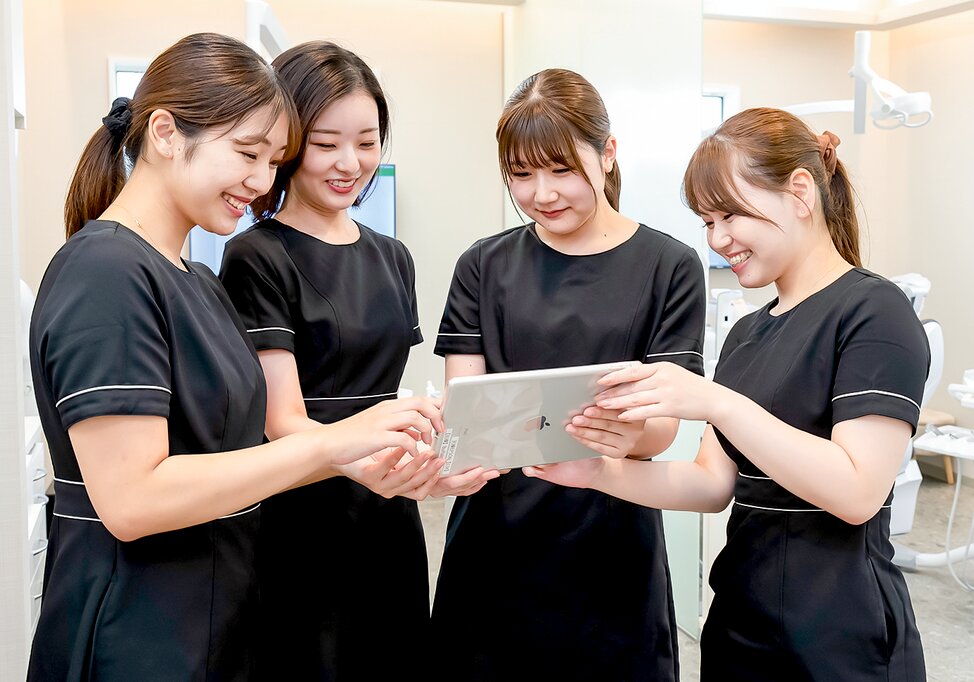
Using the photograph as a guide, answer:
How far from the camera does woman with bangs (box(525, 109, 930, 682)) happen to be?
122cm

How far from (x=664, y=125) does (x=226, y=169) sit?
2204 millimetres

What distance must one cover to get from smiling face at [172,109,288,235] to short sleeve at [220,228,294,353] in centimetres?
22

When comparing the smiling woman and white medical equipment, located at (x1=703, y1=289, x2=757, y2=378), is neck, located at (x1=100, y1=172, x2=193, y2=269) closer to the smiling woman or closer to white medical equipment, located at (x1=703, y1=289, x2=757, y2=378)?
the smiling woman

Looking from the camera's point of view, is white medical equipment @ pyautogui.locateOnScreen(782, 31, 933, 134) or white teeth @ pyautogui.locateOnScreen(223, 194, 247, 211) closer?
white teeth @ pyautogui.locateOnScreen(223, 194, 247, 211)

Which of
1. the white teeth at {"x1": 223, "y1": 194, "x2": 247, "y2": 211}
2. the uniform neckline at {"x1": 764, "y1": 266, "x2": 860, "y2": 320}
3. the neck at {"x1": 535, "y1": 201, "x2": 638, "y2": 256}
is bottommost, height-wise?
the uniform neckline at {"x1": 764, "y1": 266, "x2": 860, "y2": 320}

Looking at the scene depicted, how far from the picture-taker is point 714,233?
1.43 meters

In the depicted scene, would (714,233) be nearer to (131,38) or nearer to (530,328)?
(530,328)

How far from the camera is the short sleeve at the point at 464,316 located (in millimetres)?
1664

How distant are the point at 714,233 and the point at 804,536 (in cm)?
48

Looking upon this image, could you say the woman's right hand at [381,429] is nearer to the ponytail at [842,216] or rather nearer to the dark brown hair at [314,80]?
the dark brown hair at [314,80]

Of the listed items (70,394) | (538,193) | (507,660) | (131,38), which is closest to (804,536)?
(507,660)

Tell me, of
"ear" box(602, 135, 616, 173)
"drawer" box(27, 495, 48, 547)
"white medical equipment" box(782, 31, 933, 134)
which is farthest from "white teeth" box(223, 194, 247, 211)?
"white medical equipment" box(782, 31, 933, 134)

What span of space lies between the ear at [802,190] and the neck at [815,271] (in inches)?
2.0

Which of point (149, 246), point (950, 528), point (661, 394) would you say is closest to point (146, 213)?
point (149, 246)
